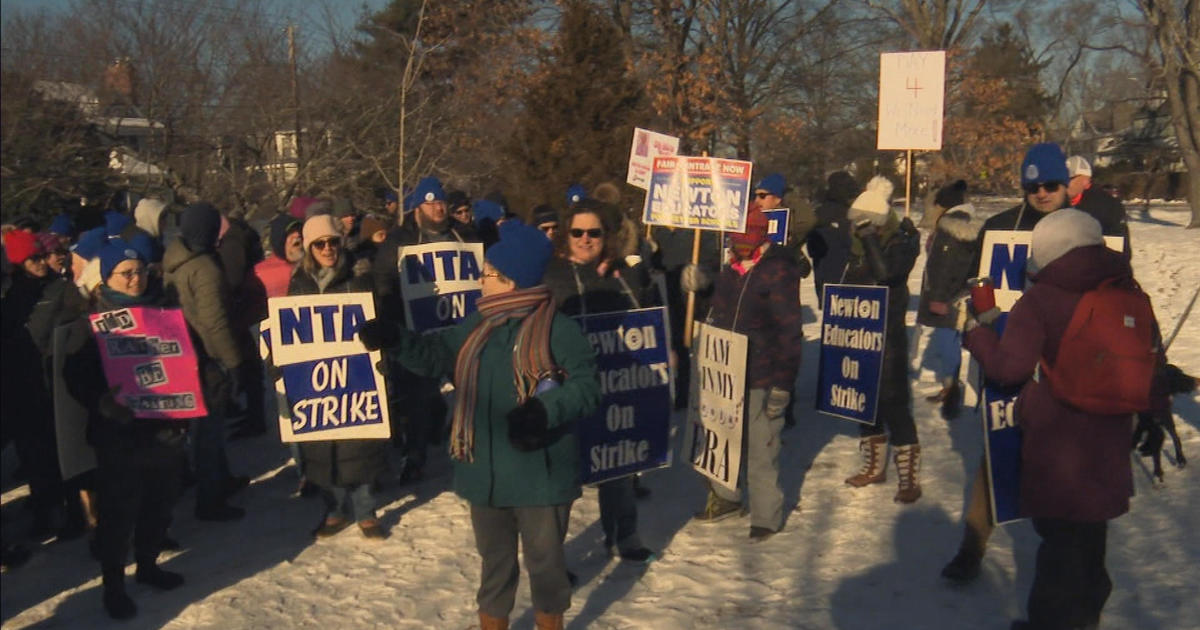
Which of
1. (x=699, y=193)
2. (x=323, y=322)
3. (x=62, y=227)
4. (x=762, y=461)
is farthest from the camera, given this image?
(x=62, y=227)

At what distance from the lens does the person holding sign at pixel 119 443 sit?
5719 mm

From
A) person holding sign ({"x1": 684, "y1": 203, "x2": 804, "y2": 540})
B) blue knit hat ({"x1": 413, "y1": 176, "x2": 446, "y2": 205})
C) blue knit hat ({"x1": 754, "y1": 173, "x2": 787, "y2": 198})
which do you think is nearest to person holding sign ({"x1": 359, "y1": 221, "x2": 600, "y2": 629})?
person holding sign ({"x1": 684, "y1": 203, "x2": 804, "y2": 540})

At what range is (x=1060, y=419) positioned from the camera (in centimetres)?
454

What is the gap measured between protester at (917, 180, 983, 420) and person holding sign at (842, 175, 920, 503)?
22 centimetres

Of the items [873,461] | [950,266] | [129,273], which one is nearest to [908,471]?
[873,461]

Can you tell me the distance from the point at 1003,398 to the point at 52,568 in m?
5.47

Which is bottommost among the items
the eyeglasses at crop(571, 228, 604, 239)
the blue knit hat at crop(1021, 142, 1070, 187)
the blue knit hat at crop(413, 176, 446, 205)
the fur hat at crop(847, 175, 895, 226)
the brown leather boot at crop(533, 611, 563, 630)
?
the brown leather boot at crop(533, 611, 563, 630)

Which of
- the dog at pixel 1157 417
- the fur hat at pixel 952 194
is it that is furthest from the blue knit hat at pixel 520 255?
the fur hat at pixel 952 194

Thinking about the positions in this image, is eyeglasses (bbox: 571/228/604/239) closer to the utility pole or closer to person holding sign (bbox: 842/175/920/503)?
person holding sign (bbox: 842/175/920/503)

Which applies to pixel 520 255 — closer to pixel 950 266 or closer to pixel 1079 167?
pixel 950 266

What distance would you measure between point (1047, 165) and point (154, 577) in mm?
5301

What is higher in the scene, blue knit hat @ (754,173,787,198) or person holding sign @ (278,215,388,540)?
blue knit hat @ (754,173,787,198)

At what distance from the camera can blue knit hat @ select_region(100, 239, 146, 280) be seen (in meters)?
5.88

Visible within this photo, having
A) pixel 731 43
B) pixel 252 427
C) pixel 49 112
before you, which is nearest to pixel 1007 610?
pixel 252 427
